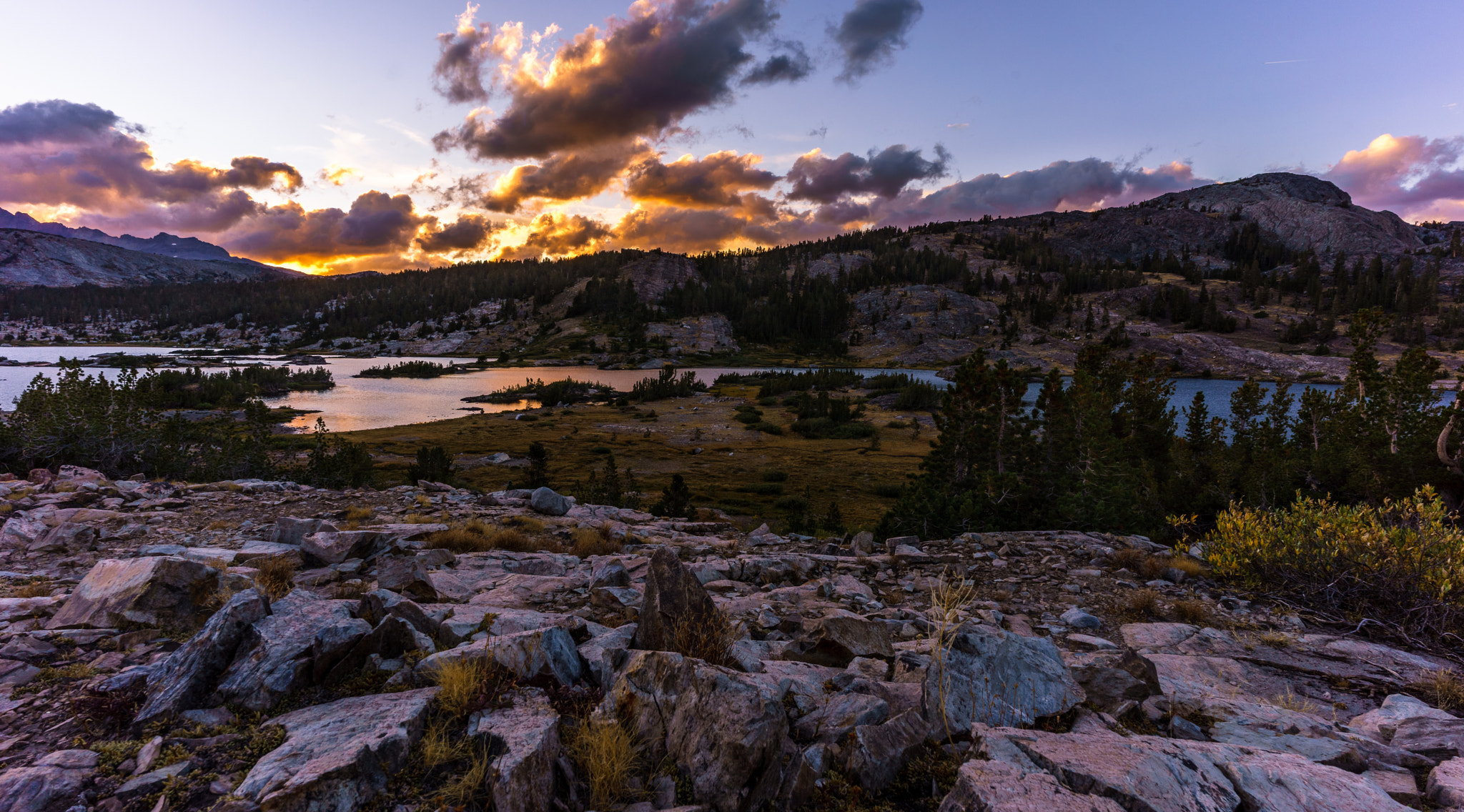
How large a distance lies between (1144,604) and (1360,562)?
12.0 ft

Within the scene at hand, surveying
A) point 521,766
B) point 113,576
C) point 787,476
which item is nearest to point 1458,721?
point 521,766

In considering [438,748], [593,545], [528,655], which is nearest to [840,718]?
[528,655]

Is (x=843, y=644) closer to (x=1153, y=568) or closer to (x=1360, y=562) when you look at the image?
(x=1153, y=568)

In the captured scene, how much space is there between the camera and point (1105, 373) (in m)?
41.3

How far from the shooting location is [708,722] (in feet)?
18.0

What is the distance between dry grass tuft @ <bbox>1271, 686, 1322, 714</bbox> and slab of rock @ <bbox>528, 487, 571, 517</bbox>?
63.8 ft

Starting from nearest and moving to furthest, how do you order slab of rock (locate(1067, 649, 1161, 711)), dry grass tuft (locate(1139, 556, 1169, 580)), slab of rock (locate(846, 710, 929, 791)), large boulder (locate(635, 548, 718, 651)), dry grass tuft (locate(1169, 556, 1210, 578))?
slab of rock (locate(846, 710, 929, 791)), slab of rock (locate(1067, 649, 1161, 711)), large boulder (locate(635, 548, 718, 651)), dry grass tuft (locate(1169, 556, 1210, 578)), dry grass tuft (locate(1139, 556, 1169, 580))

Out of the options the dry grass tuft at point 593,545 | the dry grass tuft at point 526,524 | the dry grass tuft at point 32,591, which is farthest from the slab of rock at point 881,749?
the dry grass tuft at point 526,524

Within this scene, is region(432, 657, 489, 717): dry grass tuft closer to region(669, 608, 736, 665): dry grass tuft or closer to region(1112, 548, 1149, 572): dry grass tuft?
region(669, 608, 736, 665): dry grass tuft

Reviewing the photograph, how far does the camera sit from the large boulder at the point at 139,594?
7.59 meters

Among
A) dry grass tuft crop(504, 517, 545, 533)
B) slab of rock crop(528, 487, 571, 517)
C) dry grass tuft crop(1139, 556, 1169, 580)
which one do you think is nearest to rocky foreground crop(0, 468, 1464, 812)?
dry grass tuft crop(1139, 556, 1169, 580)

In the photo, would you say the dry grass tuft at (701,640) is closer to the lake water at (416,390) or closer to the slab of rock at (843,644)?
the slab of rock at (843,644)

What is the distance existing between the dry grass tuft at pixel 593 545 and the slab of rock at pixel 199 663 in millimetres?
8802

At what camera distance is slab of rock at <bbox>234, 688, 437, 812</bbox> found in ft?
14.7
